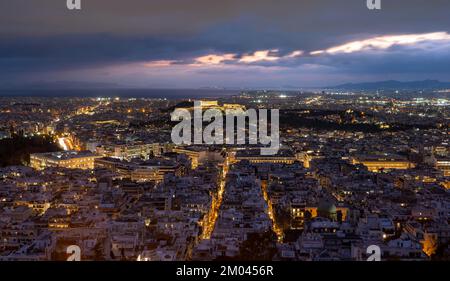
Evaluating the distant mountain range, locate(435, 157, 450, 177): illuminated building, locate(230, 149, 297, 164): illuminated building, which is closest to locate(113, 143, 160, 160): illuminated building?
locate(230, 149, 297, 164): illuminated building

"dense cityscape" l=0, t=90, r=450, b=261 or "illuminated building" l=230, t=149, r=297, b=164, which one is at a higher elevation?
"dense cityscape" l=0, t=90, r=450, b=261

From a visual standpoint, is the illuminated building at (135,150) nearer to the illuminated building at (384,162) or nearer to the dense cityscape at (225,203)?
the dense cityscape at (225,203)

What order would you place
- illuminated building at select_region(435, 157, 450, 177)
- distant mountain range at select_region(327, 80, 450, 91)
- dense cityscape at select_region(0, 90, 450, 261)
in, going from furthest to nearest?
distant mountain range at select_region(327, 80, 450, 91) < illuminated building at select_region(435, 157, 450, 177) < dense cityscape at select_region(0, 90, 450, 261)

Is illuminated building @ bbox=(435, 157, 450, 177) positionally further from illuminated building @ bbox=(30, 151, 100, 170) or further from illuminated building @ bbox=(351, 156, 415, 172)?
illuminated building @ bbox=(30, 151, 100, 170)

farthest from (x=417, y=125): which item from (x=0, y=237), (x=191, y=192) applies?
(x=0, y=237)

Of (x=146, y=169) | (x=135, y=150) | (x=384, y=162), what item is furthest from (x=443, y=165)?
(x=135, y=150)
